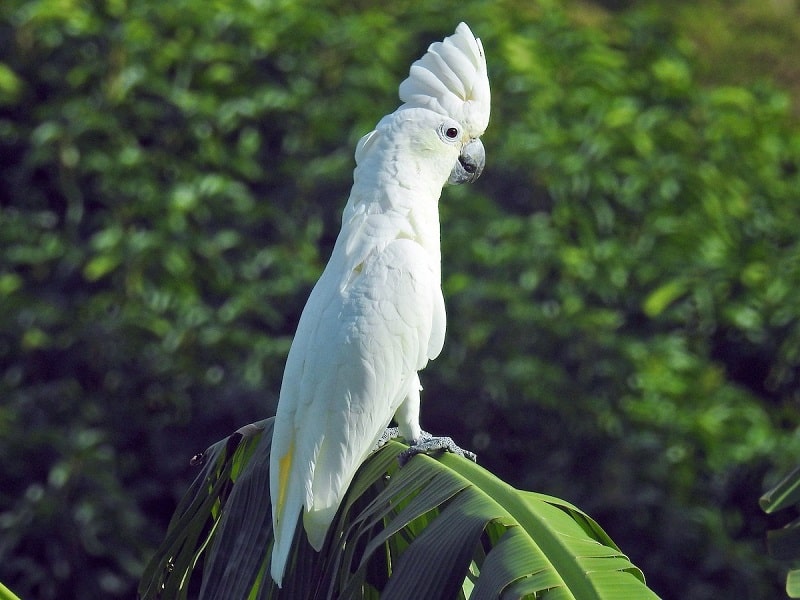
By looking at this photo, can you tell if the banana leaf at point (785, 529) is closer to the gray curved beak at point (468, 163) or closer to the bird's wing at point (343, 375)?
the bird's wing at point (343, 375)

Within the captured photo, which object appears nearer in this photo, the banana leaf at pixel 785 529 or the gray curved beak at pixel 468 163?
the banana leaf at pixel 785 529

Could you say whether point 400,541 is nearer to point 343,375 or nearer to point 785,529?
point 343,375

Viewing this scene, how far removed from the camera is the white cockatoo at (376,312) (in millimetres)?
Result: 2211

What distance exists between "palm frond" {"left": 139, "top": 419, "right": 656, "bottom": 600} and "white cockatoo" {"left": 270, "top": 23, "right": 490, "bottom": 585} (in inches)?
2.5

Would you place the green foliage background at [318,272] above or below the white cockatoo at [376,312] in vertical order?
below

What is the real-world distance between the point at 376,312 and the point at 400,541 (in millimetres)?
487

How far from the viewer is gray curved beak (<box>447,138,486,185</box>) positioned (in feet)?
8.60

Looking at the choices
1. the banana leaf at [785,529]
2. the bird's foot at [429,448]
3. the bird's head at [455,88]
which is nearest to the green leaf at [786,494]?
the banana leaf at [785,529]

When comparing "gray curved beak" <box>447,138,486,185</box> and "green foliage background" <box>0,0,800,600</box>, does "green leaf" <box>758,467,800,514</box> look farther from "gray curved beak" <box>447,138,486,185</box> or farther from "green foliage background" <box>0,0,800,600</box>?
"green foliage background" <box>0,0,800,600</box>

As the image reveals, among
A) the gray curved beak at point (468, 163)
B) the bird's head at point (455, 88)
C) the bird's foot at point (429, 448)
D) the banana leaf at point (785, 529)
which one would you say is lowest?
the bird's foot at point (429, 448)

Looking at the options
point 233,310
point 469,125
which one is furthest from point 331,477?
point 233,310

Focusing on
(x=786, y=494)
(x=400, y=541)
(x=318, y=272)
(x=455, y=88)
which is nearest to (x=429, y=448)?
(x=400, y=541)

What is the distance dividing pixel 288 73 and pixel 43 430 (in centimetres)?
171

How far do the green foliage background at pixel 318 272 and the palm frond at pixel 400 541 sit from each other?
173 cm
